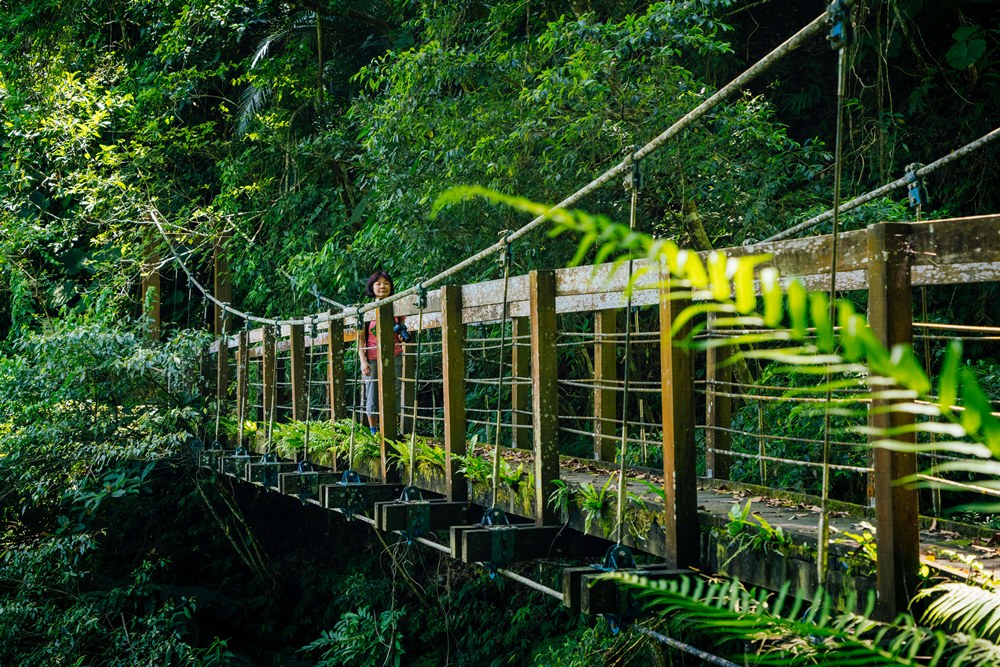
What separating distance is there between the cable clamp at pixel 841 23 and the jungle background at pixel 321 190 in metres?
3.29

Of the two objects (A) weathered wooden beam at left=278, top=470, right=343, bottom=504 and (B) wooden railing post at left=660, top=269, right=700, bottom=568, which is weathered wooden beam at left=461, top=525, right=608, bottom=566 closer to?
(B) wooden railing post at left=660, top=269, right=700, bottom=568

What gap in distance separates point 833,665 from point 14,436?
25.8 ft

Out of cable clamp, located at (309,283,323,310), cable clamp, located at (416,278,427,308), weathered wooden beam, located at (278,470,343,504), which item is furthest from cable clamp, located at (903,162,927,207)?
cable clamp, located at (309,283,323,310)

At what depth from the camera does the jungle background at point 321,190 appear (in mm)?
5863

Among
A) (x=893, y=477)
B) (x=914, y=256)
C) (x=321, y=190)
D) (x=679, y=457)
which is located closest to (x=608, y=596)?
(x=679, y=457)

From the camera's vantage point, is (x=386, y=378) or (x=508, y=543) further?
(x=386, y=378)

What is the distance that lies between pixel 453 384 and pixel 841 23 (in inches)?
91.2

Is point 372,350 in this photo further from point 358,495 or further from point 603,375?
point 603,375

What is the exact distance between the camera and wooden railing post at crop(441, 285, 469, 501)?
3.84 meters

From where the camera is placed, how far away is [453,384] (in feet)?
12.7

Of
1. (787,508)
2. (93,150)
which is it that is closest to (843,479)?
(787,508)

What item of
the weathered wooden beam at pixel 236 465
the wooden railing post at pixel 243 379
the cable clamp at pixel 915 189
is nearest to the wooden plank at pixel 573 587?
the cable clamp at pixel 915 189

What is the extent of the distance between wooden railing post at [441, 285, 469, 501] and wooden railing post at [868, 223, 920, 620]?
2106 millimetres

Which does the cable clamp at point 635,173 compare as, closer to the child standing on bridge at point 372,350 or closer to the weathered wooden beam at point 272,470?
the child standing on bridge at point 372,350
